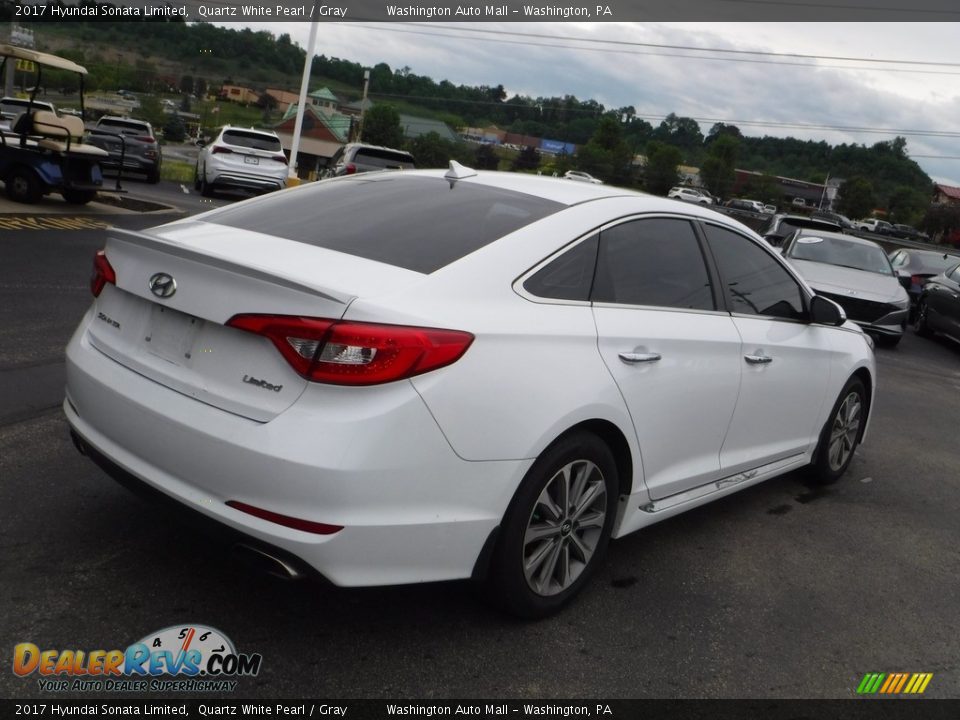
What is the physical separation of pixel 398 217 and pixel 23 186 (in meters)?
12.3

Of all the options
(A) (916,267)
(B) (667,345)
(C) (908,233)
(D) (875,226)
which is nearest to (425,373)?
(B) (667,345)

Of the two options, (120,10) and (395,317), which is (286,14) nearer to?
(120,10)

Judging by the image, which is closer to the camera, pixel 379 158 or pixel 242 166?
pixel 379 158

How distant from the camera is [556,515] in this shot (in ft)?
11.2

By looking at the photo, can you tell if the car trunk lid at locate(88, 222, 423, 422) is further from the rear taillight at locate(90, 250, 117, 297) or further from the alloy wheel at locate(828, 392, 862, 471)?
the alloy wheel at locate(828, 392, 862, 471)

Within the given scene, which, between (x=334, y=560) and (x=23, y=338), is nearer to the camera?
(x=334, y=560)

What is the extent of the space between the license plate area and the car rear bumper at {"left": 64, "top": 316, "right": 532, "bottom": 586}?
0.38 ft

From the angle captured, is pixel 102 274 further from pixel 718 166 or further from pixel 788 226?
pixel 718 166

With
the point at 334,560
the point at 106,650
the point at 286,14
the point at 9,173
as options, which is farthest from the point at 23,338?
the point at 286,14

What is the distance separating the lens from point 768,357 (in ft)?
15.1

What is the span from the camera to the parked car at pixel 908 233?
6322 cm

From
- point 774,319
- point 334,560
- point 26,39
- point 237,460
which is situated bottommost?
point 26,39

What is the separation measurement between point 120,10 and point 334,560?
44.5m

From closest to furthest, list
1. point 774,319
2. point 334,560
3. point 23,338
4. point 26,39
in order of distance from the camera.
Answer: point 334,560 < point 774,319 < point 23,338 < point 26,39
